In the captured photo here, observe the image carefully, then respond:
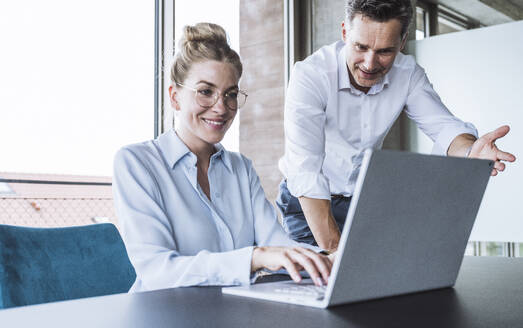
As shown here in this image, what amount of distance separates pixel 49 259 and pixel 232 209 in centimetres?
48

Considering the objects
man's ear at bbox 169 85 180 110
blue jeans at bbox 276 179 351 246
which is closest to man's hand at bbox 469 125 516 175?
blue jeans at bbox 276 179 351 246

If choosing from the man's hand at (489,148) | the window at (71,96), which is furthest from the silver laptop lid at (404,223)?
the window at (71,96)

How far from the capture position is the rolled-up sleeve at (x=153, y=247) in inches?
42.1

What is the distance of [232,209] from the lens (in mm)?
1504

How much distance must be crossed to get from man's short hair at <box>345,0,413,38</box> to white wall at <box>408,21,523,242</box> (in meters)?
2.47

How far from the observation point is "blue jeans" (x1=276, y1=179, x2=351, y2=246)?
2037 mm

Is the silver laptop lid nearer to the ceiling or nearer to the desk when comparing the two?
the desk

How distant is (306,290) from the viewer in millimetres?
888

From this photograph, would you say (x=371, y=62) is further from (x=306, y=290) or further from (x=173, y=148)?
(x=306, y=290)

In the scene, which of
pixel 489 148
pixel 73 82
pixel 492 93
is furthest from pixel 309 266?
pixel 73 82

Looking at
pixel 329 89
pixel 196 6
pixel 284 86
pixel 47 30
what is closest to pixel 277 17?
Answer: pixel 284 86

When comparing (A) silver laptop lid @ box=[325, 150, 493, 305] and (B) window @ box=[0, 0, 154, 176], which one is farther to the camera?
(B) window @ box=[0, 0, 154, 176]

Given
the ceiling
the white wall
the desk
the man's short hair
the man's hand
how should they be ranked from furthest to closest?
the ceiling
the white wall
the man's short hair
the man's hand
the desk

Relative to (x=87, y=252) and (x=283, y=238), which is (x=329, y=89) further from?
(x=87, y=252)
